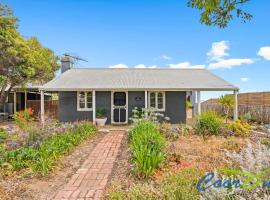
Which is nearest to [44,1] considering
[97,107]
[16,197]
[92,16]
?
[92,16]

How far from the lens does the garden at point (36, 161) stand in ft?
15.9

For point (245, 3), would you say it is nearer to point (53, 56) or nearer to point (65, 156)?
point (65, 156)

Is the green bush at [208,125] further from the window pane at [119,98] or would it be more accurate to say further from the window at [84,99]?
the window at [84,99]

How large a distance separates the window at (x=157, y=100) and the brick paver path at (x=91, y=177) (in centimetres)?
837

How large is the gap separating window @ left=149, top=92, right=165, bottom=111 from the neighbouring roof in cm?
77

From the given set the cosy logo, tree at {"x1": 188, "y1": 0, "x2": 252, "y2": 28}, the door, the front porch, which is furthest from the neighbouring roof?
→ the cosy logo

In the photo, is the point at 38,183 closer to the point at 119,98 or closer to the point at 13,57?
the point at 119,98

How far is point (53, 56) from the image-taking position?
103 ft

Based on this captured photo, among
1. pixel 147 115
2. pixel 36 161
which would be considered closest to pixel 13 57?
pixel 147 115

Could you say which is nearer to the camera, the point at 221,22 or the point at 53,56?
the point at 221,22

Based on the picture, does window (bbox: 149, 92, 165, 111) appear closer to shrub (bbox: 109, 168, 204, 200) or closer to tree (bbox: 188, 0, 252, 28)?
tree (bbox: 188, 0, 252, 28)

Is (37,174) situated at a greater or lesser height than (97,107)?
lesser

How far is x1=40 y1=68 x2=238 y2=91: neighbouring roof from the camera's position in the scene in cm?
1497

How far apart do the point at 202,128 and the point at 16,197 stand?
324 inches
